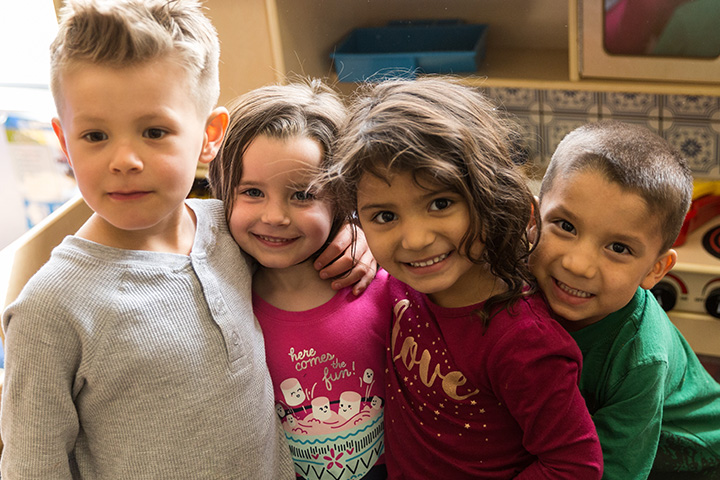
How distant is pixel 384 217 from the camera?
3.27 ft

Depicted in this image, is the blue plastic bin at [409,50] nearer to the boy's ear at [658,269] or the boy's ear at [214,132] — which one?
the boy's ear at [214,132]

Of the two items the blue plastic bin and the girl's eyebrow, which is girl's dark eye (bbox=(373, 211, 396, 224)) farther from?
the blue plastic bin

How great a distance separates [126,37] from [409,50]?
3.96 ft

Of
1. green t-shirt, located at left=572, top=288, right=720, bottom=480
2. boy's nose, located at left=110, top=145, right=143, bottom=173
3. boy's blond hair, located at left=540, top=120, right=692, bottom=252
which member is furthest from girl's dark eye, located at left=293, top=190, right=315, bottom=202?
green t-shirt, located at left=572, top=288, right=720, bottom=480

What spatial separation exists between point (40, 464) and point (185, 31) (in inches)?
23.5

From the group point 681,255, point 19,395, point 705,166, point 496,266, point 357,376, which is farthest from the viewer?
point 705,166

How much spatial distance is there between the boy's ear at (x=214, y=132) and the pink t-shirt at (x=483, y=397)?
1.21ft

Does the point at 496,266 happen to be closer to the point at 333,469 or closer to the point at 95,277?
the point at 333,469

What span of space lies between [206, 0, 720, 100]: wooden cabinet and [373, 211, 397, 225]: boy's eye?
0.86m

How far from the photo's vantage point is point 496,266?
1023 mm

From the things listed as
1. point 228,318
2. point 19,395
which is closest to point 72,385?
point 19,395

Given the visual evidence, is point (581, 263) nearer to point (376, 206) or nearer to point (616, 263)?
point (616, 263)

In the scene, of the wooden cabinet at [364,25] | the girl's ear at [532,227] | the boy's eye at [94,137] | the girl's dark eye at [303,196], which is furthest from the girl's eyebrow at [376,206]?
the wooden cabinet at [364,25]

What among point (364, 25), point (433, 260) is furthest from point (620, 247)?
point (364, 25)
